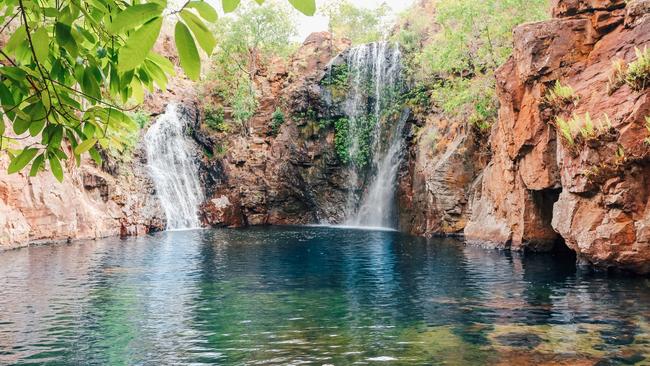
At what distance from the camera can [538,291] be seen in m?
12.8

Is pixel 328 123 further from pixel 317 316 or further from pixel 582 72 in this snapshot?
pixel 317 316

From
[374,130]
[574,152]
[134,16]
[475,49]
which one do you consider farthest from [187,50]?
[374,130]

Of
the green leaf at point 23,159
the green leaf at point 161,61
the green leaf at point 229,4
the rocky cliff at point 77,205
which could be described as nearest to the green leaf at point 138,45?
the green leaf at point 229,4

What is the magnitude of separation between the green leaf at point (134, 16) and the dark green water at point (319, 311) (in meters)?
6.89

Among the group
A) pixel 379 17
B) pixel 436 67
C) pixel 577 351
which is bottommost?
pixel 577 351

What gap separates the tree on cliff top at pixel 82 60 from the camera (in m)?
1.87

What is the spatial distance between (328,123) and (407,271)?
2436 cm

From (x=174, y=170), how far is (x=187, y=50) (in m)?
36.5

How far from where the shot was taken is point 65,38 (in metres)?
2.29

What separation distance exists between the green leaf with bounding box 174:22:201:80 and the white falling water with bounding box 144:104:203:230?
111 feet

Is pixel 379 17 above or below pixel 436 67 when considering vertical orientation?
above

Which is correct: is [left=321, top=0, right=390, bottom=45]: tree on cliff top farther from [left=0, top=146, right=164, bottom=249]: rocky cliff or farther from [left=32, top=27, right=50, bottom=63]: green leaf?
[left=32, top=27, right=50, bottom=63]: green leaf

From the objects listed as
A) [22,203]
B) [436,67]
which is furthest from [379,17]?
[22,203]

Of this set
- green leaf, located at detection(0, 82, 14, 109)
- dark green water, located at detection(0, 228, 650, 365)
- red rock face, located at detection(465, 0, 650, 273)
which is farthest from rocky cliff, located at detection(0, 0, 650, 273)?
green leaf, located at detection(0, 82, 14, 109)
